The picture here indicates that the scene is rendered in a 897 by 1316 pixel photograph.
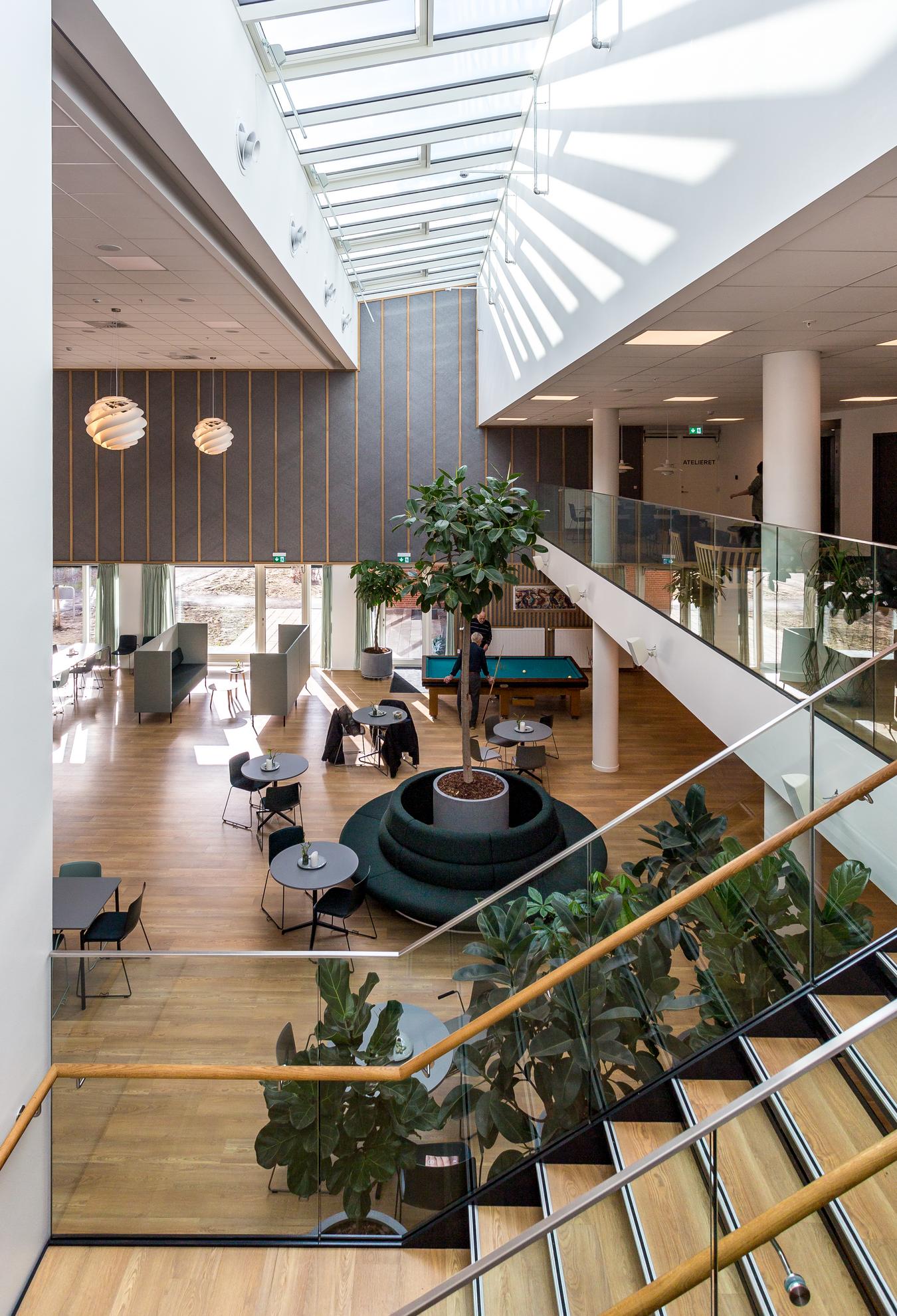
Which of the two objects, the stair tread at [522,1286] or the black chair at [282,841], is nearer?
the stair tread at [522,1286]

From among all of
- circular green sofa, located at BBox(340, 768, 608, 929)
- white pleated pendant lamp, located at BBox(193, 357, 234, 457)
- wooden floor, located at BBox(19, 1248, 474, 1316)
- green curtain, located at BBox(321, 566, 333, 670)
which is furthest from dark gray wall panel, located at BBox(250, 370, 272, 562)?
wooden floor, located at BBox(19, 1248, 474, 1316)

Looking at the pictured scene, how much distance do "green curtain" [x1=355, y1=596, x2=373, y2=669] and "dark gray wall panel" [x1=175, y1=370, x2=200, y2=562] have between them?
10.9 feet

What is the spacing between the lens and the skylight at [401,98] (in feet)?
19.8

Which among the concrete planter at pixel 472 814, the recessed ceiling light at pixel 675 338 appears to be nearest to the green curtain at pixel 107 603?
the concrete planter at pixel 472 814

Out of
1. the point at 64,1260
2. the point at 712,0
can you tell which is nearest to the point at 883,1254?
the point at 64,1260

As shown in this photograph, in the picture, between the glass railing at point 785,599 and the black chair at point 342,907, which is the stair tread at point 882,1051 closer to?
the glass railing at point 785,599

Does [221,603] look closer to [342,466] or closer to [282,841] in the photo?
[342,466]

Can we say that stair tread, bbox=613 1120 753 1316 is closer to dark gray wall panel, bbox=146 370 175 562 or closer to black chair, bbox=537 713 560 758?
black chair, bbox=537 713 560 758

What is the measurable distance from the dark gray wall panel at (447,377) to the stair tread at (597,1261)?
46.6 feet

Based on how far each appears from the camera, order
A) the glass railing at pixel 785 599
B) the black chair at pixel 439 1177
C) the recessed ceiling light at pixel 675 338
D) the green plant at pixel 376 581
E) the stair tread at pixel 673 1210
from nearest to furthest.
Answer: the stair tread at pixel 673 1210 → the black chair at pixel 439 1177 → the glass railing at pixel 785 599 → the recessed ceiling light at pixel 675 338 → the green plant at pixel 376 581

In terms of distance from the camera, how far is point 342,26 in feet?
19.5

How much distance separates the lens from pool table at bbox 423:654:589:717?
1361 centimetres

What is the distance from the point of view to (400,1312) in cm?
247

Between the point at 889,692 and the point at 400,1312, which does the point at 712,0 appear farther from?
the point at 400,1312
